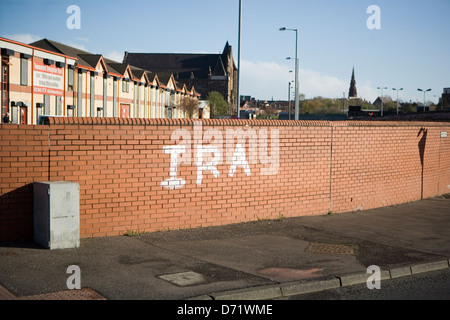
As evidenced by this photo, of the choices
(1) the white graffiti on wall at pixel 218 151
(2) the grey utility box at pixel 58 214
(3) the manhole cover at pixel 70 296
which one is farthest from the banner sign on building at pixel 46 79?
(3) the manhole cover at pixel 70 296

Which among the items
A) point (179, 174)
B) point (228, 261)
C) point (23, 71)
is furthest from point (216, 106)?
point (228, 261)

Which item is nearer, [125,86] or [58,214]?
[58,214]

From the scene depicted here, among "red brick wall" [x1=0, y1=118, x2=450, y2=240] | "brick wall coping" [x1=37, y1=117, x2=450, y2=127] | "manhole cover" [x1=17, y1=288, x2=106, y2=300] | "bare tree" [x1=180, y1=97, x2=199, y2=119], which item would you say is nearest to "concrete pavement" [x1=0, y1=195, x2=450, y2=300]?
"manhole cover" [x1=17, y1=288, x2=106, y2=300]

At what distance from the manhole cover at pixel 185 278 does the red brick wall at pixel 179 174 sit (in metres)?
2.65

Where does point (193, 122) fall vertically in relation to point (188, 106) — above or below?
below

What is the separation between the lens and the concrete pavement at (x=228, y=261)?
6211 millimetres

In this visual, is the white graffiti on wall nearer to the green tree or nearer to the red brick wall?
the red brick wall

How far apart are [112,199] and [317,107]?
125860 mm

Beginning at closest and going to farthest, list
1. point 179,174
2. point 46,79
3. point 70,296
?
point 70,296 < point 179,174 < point 46,79

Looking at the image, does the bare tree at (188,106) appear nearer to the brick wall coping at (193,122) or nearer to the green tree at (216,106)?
the green tree at (216,106)

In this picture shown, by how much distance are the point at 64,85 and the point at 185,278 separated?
1327 inches

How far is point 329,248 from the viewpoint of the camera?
8.85 m

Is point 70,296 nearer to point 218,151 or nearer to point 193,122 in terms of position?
point 193,122

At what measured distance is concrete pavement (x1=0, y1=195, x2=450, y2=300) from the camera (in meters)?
6.21
